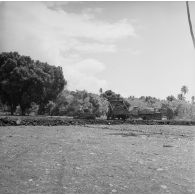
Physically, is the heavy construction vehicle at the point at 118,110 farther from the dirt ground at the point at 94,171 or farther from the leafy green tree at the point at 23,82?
the dirt ground at the point at 94,171

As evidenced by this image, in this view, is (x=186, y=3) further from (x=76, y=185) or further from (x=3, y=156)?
(x=3, y=156)

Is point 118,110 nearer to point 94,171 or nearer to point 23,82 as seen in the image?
point 23,82

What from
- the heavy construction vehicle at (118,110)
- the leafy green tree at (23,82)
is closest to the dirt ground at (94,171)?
the heavy construction vehicle at (118,110)

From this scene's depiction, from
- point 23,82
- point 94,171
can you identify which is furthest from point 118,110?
point 94,171

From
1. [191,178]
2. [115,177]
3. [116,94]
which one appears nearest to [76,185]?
[115,177]

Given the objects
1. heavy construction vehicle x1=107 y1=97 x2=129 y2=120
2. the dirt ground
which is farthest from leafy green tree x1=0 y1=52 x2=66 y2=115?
the dirt ground

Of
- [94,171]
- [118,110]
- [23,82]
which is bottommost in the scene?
[94,171]

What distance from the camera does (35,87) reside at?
52.7m

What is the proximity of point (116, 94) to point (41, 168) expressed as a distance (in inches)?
3621

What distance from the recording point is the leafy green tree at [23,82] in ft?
169

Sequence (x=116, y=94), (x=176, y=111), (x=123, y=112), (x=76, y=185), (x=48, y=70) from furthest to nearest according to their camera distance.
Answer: (x=116, y=94)
(x=176, y=111)
(x=48, y=70)
(x=123, y=112)
(x=76, y=185)

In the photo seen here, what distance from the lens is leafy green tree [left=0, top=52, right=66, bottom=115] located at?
51500mm

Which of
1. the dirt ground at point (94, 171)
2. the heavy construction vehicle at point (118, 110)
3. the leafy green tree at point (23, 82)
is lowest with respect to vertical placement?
the dirt ground at point (94, 171)

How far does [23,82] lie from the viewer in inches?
2052
